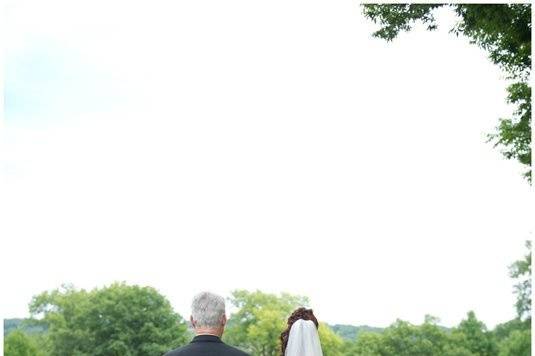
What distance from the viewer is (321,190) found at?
5694 centimetres

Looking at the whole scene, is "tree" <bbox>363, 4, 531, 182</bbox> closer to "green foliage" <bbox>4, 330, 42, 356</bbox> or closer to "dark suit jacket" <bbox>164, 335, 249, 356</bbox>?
"dark suit jacket" <bbox>164, 335, 249, 356</bbox>

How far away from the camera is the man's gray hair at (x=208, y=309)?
345 centimetres

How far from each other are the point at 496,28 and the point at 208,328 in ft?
27.7

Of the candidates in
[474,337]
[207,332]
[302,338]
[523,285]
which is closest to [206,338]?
[207,332]

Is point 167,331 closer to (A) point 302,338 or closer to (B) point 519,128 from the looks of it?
(B) point 519,128

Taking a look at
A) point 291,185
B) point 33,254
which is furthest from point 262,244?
point 33,254

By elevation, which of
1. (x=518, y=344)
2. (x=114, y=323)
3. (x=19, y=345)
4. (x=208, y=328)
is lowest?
(x=19, y=345)

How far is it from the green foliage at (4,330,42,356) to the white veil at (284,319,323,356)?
35112 mm

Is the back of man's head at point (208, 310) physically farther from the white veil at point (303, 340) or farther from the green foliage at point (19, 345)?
the green foliage at point (19, 345)

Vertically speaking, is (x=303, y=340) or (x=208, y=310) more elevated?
(x=208, y=310)

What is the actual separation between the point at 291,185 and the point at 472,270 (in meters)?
15.3

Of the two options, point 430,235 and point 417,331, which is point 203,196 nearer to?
point 430,235

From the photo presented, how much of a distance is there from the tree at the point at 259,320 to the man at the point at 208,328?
116ft

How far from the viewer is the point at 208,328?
3.49 m
